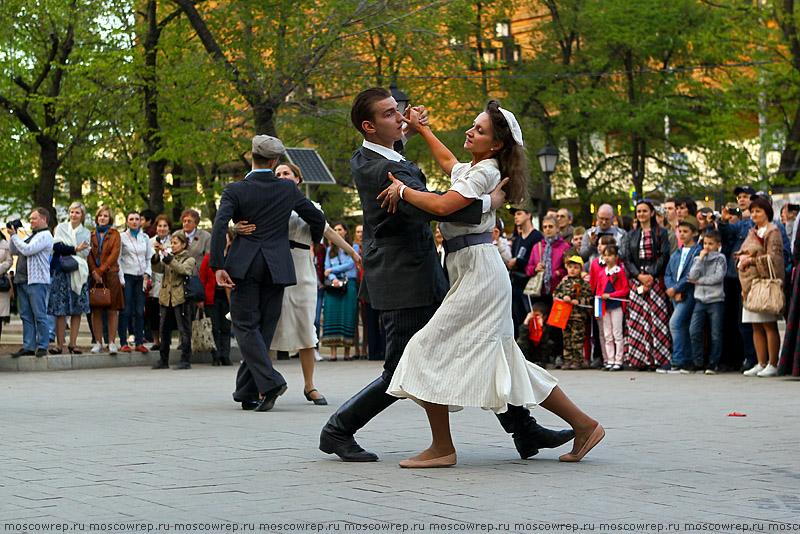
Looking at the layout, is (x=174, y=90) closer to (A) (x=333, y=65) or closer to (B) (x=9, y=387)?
(A) (x=333, y=65)

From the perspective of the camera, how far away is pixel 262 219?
32.1 feet

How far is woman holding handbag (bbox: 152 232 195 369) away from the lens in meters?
15.6

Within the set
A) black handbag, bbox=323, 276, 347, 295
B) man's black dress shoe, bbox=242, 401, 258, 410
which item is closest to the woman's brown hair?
man's black dress shoe, bbox=242, 401, 258, 410

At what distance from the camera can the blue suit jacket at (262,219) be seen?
9.59 metres

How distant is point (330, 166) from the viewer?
114ft

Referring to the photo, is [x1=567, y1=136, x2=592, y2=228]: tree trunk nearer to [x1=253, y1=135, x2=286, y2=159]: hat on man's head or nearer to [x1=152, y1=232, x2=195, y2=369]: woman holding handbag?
[x1=152, y1=232, x2=195, y2=369]: woman holding handbag

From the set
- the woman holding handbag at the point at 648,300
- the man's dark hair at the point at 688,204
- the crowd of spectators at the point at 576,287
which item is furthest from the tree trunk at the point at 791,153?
the woman holding handbag at the point at 648,300

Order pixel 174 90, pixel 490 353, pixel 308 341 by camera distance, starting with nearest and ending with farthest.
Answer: pixel 490 353
pixel 308 341
pixel 174 90

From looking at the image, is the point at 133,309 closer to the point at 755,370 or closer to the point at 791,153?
the point at 755,370

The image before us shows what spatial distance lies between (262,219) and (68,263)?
704cm

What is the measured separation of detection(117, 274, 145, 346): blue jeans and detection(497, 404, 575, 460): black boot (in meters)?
10.8

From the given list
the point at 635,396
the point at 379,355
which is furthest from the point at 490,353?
the point at 379,355

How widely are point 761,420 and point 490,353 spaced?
351cm

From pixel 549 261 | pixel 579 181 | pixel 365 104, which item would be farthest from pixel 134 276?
pixel 579 181
